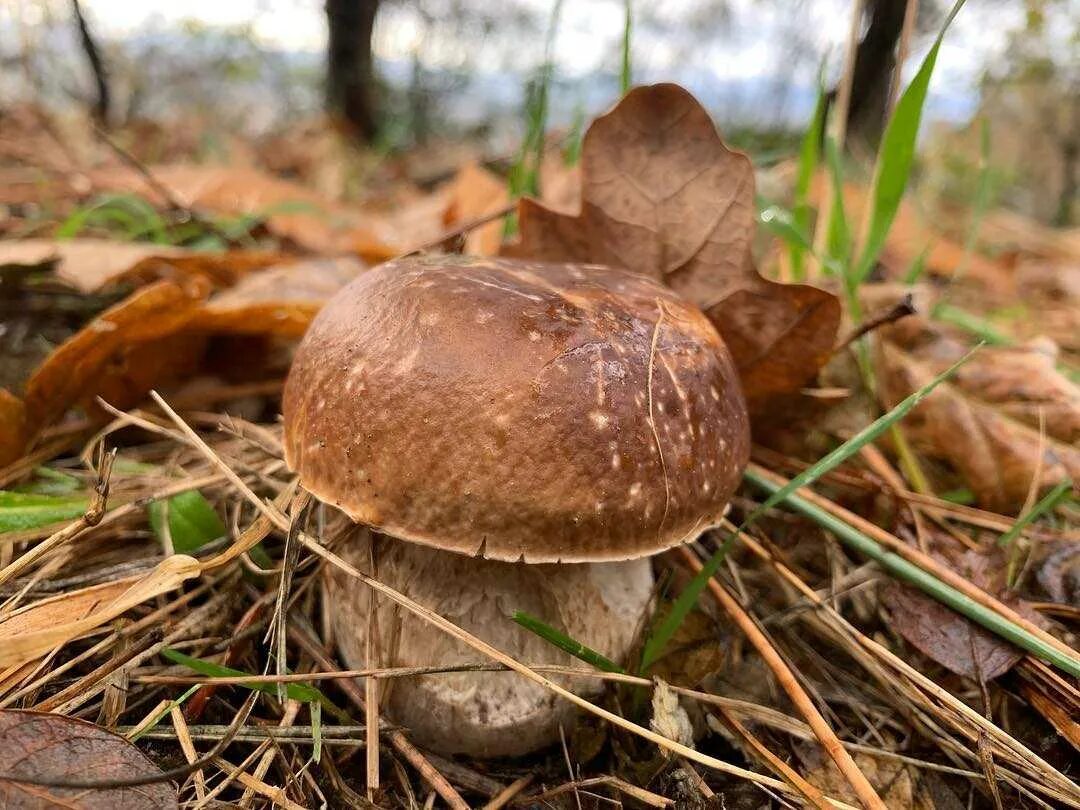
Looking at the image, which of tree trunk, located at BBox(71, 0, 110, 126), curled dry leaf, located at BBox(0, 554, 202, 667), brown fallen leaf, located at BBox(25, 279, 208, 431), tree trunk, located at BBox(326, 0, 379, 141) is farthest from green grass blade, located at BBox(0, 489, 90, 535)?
tree trunk, located at BBox(326, 0, 379, 141)

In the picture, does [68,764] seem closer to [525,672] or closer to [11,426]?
[525,672]

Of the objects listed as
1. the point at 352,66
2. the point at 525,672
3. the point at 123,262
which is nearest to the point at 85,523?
the point at 525,672

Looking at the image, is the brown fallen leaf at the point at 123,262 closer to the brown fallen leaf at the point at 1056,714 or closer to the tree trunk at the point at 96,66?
the brown fallen leaf at the point at 1056,714

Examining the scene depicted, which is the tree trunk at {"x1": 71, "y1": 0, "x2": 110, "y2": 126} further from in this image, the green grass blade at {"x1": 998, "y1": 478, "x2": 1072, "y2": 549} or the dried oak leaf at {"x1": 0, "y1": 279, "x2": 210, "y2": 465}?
the green grass blade at {"x1": 998, "y1": 478, "x2": 1072, "y2": 549}

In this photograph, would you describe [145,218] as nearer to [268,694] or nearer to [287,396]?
[287,396]

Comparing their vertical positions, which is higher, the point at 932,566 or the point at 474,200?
the point at 474,200

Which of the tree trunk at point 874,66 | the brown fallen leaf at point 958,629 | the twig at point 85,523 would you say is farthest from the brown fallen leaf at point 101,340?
the tree trunk at point 874,66

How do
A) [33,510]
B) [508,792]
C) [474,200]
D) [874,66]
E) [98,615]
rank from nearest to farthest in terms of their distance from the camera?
[98,615]
[508,792]
[33,510]
[474,200]
[874,66]
